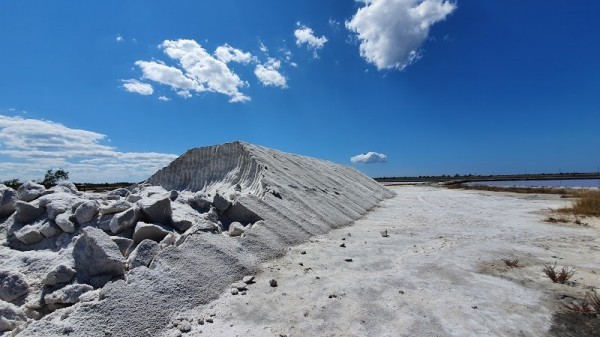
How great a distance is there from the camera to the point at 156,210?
5094 millimetres

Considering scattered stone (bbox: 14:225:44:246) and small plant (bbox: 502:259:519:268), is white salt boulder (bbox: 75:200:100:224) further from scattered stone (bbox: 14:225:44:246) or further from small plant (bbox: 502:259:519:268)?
small plant (bbox: 502:259:519:268)

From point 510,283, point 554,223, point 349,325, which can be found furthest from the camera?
point 554,223

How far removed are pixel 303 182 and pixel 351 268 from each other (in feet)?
19.8

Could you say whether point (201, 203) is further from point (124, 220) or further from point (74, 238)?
point (74, 238)

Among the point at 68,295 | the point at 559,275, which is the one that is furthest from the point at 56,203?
the point at 559,275

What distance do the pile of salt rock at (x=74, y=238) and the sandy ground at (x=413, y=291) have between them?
3.61ft

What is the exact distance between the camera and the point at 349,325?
3184 millimetres

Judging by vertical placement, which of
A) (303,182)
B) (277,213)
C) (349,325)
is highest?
(303,182)

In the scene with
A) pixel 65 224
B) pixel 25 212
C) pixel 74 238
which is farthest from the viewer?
pixel 25 212

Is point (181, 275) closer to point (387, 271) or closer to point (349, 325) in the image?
point (349, 325)

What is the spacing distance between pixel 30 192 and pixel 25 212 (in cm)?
82

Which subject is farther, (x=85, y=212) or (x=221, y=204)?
(x=221, y=204)

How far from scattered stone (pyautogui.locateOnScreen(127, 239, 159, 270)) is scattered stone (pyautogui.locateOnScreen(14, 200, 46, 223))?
252 cm

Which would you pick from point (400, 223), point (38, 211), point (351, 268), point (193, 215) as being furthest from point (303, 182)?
point (38, 211)
